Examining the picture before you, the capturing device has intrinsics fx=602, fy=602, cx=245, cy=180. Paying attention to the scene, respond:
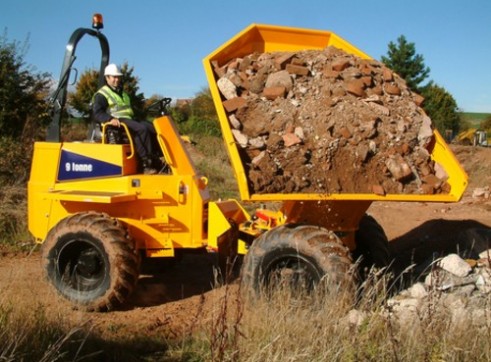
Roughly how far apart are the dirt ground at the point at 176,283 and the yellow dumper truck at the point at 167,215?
32cm

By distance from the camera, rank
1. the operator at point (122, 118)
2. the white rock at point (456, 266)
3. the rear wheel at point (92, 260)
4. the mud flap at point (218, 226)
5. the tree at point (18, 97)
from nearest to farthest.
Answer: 1. the white rock at point (456, 266)
2. the rear wheel at point (92, 260)
3. the mud flap at point (218, 226)
4. the operator at point (122, 118)
5. the tree at point (18, 97)

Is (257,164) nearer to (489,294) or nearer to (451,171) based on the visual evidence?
(451,171)

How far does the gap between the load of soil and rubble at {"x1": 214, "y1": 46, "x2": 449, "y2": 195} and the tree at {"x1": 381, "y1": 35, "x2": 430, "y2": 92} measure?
118 feet

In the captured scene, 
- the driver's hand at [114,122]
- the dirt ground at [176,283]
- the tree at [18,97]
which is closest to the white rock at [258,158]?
the dirt ground at [176,283]

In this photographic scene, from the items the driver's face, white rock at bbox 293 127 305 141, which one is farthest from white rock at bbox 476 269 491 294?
the driver's face

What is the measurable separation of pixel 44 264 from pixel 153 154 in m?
1.64

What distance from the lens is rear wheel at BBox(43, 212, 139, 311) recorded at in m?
6.07

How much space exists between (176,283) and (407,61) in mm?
36627

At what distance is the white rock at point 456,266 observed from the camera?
19.4ft

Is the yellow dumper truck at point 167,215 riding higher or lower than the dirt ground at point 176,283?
higher

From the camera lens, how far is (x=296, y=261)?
567cm

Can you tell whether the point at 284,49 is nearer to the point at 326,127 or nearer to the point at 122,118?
the point at 326,127

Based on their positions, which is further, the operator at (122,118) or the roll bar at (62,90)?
the roll bar at (62,90)

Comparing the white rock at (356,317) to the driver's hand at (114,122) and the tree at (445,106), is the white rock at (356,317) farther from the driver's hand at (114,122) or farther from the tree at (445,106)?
the tree at (445,106)
